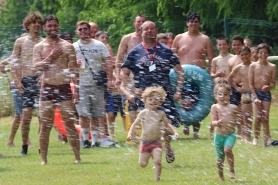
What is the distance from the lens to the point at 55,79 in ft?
33.8

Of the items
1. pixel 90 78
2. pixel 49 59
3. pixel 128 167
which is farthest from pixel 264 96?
pixel 49 59

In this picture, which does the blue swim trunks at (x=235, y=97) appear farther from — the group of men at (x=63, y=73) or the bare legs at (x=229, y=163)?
the bare legs at (x=229, y=163)

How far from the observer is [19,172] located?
9.73 meters

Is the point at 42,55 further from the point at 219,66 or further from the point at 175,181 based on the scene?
the point at 219,66

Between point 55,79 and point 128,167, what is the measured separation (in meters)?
1.48

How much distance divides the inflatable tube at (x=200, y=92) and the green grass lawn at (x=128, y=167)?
57 centimetres

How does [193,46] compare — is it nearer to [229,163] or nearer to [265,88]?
[265,88]

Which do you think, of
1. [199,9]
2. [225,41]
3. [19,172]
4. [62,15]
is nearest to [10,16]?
[62,15]

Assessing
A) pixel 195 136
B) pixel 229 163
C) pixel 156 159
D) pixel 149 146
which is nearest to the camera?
pixel 229 163

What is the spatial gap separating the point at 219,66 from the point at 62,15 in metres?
26.9

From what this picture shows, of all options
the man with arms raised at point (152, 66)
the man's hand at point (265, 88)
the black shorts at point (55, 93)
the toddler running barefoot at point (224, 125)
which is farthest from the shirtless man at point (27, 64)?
the toddler running barefoot at point (224, 125)

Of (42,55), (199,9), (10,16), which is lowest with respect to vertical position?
(10,16)

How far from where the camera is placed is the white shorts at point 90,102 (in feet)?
41.0

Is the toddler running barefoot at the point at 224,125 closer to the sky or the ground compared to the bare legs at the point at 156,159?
closer to the sky
